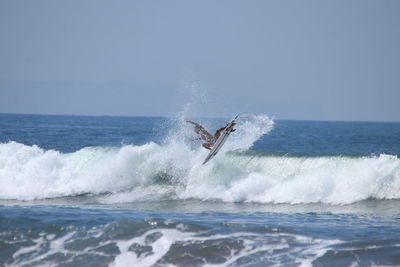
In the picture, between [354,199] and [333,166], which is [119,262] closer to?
[354,199]

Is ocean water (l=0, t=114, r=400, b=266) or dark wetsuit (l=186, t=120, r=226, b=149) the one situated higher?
dark wetsuit (l=186, t=120, r=226, b=149)

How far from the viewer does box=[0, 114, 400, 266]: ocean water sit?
602 inches

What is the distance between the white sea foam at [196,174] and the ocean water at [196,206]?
50mm

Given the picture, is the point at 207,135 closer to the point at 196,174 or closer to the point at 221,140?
the point at 221,140

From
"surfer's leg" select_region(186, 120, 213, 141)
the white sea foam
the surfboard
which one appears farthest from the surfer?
the white sea foam

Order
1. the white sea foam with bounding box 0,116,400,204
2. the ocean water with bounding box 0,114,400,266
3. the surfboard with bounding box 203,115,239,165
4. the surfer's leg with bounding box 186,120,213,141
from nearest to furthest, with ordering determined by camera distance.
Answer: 1. the ocean water with bounding box 0,114,400,266
2. the surfboard with bounding box 203,115,239,165
3. the surfer's leg with bounding box 186,120,213,141
4. the white sea foam with bounding box 0,116,400,204

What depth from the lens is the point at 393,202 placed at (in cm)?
2331

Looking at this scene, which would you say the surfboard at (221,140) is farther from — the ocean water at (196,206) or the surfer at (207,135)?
the ocean water at (196,206)

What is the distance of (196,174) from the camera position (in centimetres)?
2762

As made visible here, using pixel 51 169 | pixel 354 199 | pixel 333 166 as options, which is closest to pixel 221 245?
pixel 354 199

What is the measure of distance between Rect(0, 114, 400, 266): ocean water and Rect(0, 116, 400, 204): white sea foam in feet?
0.16

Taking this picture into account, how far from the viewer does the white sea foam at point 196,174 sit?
2481 cm

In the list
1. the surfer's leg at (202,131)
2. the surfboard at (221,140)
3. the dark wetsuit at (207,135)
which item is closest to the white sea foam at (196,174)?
the surfboard at (221,140)

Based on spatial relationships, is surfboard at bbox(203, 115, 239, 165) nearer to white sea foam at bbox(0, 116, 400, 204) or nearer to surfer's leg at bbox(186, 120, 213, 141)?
surfer's leg at bbox(186, 120, 213, 141)
